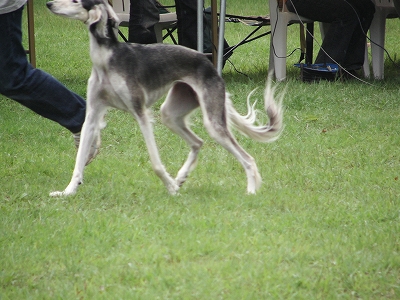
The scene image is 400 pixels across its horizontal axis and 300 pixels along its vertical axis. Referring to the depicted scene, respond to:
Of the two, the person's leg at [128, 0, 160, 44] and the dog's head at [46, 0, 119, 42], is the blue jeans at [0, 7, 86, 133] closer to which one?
the dog's head at [46, 0, 119, 42]

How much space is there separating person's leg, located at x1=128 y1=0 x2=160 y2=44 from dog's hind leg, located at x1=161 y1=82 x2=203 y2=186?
341 centimetres

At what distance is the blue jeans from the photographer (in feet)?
14.7

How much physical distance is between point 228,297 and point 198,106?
1919mm

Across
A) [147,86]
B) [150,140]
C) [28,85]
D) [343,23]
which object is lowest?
[343,23]

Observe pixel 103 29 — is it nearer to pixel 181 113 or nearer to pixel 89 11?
pixel 89 11

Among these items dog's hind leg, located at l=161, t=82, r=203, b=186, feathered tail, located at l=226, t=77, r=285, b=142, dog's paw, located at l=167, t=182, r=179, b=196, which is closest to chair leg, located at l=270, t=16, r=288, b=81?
feathered tail, located at l=226, t=77, r=285, b=142

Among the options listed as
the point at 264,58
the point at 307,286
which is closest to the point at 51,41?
the point at 264,58

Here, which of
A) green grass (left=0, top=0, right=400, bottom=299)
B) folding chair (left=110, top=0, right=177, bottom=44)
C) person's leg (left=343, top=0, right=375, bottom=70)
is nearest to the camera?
green grass (left=0, top=0, right=400, bottom=299)

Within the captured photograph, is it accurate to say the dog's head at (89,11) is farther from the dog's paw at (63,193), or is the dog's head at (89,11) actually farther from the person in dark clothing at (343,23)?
the person in dark clothing at (343,23)

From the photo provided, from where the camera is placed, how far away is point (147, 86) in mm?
4387

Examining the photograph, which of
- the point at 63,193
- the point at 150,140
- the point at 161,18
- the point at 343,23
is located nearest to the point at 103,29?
the point at 150,140

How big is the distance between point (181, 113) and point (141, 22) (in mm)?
3516

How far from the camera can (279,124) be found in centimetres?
488

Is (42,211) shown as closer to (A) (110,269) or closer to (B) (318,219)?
(A) (110,269)
